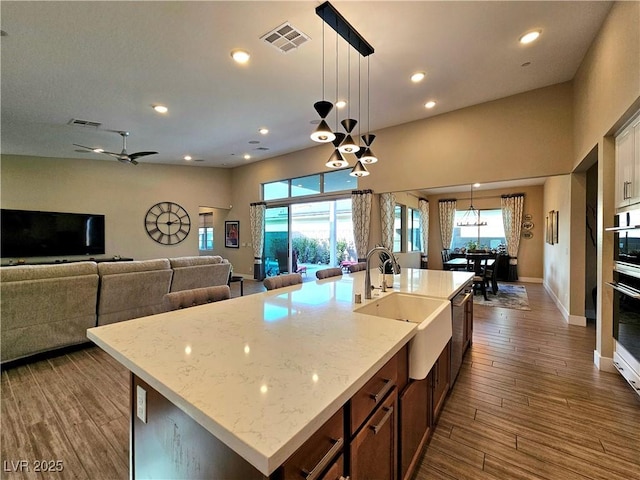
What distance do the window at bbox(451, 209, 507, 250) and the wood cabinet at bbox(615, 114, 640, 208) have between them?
21.3ft

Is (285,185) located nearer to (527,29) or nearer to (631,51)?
(527,29)

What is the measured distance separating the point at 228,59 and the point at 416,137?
3.54m

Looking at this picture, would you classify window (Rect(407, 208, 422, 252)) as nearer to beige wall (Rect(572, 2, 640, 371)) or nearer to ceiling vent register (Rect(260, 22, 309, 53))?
beige wall (Rect(572, 2, 640, 371))

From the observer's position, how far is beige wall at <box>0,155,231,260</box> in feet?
20.2

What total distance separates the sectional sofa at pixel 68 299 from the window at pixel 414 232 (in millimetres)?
6225

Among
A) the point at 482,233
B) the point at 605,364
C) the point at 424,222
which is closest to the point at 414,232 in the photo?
the point at 424,222

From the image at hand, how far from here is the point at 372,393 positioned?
108cm

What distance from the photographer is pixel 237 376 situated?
94 centimetres

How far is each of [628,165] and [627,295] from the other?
111cm

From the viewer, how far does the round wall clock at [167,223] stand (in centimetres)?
776

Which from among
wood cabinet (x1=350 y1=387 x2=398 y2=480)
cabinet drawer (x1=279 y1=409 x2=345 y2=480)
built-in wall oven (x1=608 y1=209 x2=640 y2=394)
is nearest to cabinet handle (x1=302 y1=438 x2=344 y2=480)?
cabinet drawer (x1=279 y1=409 x2=345 y2=480)

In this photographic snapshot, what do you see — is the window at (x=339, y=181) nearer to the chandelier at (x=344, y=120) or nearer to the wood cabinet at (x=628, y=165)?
the chandelier at (x=344, y=120)

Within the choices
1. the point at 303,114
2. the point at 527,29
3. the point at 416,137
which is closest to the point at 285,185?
the point at 303,114

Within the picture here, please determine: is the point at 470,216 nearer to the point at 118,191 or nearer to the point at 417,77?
the point at 417,77
